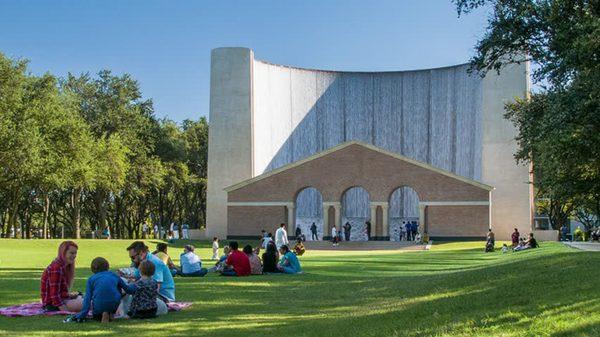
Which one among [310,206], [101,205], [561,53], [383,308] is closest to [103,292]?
[383,308]

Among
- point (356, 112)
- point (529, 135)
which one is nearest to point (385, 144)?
point (356, 112)

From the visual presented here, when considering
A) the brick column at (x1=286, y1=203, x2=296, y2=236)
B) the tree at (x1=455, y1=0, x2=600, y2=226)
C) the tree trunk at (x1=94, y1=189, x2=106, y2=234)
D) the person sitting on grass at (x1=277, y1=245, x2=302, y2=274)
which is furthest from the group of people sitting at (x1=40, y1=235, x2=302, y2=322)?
the tree trunk at (x1=94, y1=189, x2=106, y2=234)

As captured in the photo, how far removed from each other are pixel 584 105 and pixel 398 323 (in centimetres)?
1207

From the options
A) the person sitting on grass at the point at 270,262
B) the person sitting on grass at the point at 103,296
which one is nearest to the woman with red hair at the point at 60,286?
the person sitting on grass at the point at 103,296

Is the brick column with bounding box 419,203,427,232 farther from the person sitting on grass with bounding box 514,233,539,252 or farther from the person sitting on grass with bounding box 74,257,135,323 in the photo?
the person sitting on grass with bounding box 74,257,135,323

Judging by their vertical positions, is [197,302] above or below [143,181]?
below

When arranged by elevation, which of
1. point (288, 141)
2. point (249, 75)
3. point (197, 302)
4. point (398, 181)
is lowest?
point (197, 302)

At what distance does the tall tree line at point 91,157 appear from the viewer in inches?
1832

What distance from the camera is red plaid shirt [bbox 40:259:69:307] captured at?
11.9 metres

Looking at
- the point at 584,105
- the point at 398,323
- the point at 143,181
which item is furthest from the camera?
the point at 143,181

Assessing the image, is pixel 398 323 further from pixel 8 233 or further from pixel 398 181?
pixel 8 233

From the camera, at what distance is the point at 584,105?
19359 mm

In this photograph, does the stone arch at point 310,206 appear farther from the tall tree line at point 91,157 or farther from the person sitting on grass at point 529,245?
the person sitting on grass at point 529,245

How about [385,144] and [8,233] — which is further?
[385,144]
